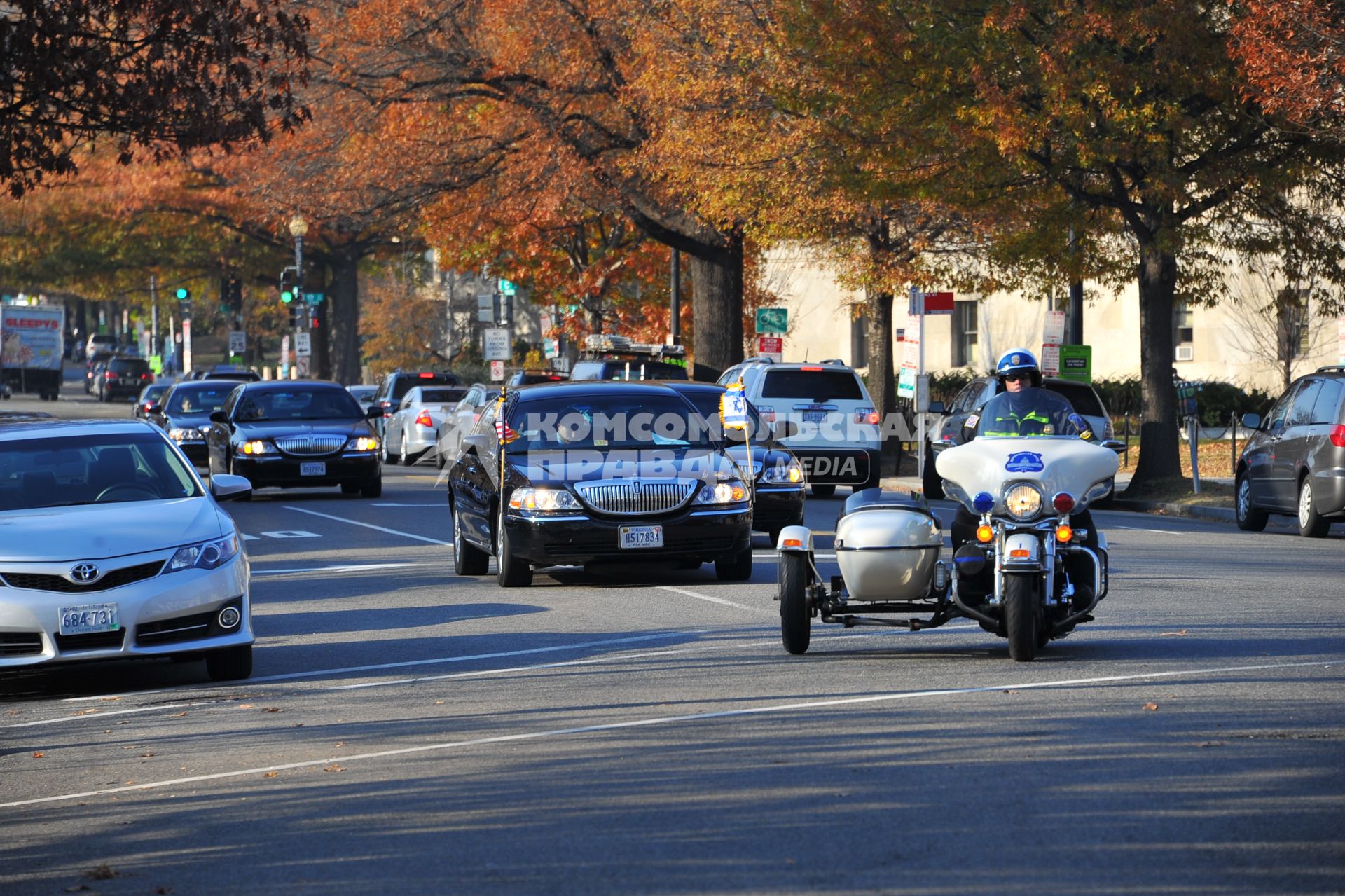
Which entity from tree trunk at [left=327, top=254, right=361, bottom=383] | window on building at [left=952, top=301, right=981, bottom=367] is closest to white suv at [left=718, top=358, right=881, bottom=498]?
window on building at [left=952, top=301, right=981, bottom=367]

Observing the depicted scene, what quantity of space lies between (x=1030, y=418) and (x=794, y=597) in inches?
65.9

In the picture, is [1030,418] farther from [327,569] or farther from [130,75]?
[130,75]

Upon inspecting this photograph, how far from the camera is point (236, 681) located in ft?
36.9

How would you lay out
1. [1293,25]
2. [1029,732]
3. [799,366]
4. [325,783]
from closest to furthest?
[325,783], [1029,732], [1293,25], [799,366]

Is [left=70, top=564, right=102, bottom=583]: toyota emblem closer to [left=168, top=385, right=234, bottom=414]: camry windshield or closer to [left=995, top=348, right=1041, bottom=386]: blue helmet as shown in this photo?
[left=995, top=348, right=1041, bottom=386]: blue helmet

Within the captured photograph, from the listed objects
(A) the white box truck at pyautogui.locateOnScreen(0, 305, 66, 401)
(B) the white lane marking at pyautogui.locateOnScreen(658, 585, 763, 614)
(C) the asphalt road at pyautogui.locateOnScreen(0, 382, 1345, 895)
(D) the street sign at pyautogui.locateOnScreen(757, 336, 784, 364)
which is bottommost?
(C) the asphalt road at pyautogui.locateOnScreen(0, 382, 1345, 895)

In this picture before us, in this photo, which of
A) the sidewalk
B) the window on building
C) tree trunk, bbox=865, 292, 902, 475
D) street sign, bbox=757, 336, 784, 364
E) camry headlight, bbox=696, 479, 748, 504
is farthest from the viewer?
the window on building

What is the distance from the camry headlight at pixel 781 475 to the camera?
61.8 feet

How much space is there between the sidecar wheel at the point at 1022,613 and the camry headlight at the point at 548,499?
4961 millimetres

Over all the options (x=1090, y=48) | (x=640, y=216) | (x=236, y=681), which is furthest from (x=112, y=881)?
(x=640, y=216)

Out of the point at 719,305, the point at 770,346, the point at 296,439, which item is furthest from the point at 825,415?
the point at 719,305

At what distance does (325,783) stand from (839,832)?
236 cm

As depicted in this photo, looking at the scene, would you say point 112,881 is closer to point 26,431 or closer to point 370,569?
point 26,431

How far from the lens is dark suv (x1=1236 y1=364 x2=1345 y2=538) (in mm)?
20297
